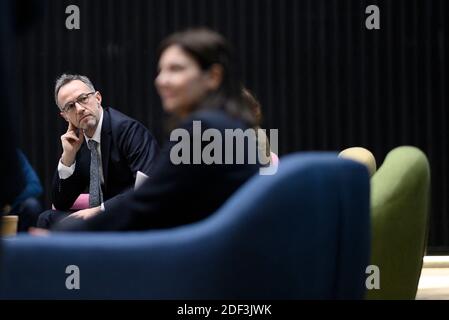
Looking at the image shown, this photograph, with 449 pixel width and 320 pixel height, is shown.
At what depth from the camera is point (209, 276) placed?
1.63m

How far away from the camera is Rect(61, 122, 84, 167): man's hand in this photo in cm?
369

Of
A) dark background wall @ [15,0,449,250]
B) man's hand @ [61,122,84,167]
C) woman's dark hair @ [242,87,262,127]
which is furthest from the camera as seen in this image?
dark background wall @ [15,0,449,250]

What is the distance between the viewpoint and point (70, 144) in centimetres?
370

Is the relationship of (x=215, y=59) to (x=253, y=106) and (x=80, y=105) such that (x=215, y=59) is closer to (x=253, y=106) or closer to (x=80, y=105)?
(x=253, y=106)

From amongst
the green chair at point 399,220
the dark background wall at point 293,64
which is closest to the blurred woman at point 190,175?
the green chair at point 399,220

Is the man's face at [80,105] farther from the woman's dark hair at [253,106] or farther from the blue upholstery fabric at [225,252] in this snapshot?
the blue upholstery fabric at [225,252]

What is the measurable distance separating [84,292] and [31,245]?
13cm

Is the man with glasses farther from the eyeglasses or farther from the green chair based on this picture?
the green chair

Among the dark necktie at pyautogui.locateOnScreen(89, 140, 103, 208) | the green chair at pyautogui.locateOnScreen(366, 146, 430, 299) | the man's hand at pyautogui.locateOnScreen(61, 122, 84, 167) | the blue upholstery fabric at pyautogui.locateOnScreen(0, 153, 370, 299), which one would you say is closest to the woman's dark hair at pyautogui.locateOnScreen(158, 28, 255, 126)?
the blue upholstery fabric at pyautogui.locateOnScreen(0, 153, 370, 299)

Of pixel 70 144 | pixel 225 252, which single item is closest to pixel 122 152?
pixel 70 144

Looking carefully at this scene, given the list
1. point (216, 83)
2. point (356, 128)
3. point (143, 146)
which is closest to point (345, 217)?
point (216, 83)

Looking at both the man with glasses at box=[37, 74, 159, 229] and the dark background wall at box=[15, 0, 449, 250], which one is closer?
the man with glasses at box=[37, 74, 159, 229]

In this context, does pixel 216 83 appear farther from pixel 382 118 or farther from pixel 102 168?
pixel 382 118

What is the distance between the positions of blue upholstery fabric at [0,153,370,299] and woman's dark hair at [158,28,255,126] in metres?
0.30
